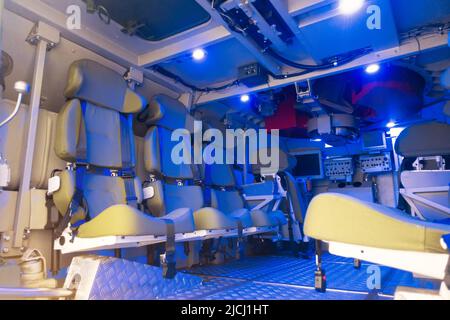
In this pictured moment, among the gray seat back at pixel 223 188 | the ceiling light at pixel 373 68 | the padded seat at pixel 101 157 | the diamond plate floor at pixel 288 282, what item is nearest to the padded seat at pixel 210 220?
the padded seat at pixel 101 157

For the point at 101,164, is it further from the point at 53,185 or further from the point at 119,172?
the point at 53,185

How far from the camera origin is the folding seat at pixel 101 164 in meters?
1.91

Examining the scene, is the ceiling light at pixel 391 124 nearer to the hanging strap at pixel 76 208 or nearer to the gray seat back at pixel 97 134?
the gray seat back at pixel 97 134

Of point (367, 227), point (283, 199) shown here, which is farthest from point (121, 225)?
point (283, 199)

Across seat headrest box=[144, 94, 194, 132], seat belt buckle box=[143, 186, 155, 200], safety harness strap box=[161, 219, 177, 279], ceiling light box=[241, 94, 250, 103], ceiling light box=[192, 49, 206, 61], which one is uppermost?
ceiling light box=[192, 49, 206, 61]

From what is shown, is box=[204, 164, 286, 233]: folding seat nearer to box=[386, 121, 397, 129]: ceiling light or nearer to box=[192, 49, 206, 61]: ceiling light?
box=[192, 49, 206, 61]: ceiling light

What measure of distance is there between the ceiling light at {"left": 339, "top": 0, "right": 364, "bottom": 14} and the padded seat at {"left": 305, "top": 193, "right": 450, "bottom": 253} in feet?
6.13

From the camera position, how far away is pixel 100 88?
8.87ft

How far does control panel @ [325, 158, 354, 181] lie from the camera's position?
18.5 feet

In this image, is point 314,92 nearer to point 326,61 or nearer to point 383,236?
point 326,61

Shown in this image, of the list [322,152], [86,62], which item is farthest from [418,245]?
[322,152]

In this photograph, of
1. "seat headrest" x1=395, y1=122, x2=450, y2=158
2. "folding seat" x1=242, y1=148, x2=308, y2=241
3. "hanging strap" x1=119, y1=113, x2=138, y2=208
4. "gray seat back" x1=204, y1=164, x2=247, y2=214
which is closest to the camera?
"hanging strap" x1=119, y1=113, x2=138, y2=208

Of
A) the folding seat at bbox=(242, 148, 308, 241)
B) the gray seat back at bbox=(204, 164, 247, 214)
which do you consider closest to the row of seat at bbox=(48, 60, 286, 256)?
the gray seat back at bbox=(204, 164, 247, 214)

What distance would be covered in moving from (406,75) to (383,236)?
3325 millimetres
